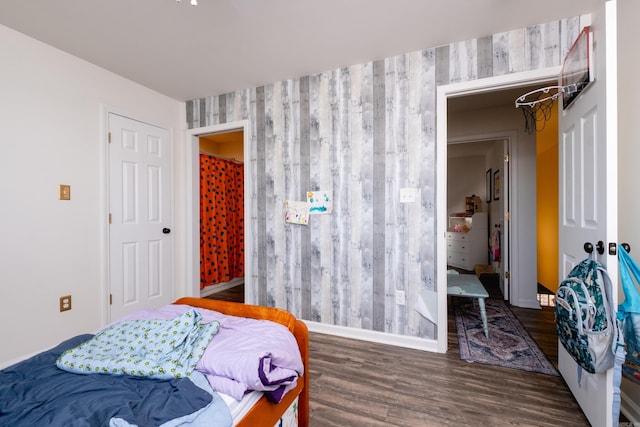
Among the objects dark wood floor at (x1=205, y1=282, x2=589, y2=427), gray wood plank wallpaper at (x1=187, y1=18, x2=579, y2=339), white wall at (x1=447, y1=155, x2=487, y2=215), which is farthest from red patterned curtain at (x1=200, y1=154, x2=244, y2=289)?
white wall at (x1=447, y1=155, x2=487, y2=215)

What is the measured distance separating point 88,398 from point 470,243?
562cm

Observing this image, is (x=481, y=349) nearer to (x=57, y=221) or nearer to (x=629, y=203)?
(x=629, y=203)

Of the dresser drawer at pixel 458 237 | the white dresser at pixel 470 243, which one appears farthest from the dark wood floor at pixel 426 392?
the dresser drawer at pixel 458 237

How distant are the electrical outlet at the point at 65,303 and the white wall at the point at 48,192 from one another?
36 mm

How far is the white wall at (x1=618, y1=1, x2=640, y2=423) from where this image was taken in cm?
147

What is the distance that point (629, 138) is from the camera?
1537 millimetres

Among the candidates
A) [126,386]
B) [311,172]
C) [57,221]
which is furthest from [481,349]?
[57,221]

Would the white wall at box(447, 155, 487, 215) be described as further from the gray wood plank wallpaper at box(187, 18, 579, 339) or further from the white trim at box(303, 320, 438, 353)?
the white trim at box(303, 320, 438, 353)

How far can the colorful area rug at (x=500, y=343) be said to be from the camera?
208 centimetres

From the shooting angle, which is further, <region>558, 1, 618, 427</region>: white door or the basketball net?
the basketball net

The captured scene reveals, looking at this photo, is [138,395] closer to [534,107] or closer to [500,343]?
[500,343]

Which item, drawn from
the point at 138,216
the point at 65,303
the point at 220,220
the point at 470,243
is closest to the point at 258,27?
the point at 138,216

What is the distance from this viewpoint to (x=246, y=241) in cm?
303

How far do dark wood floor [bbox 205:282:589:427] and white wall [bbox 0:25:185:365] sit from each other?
216cm
